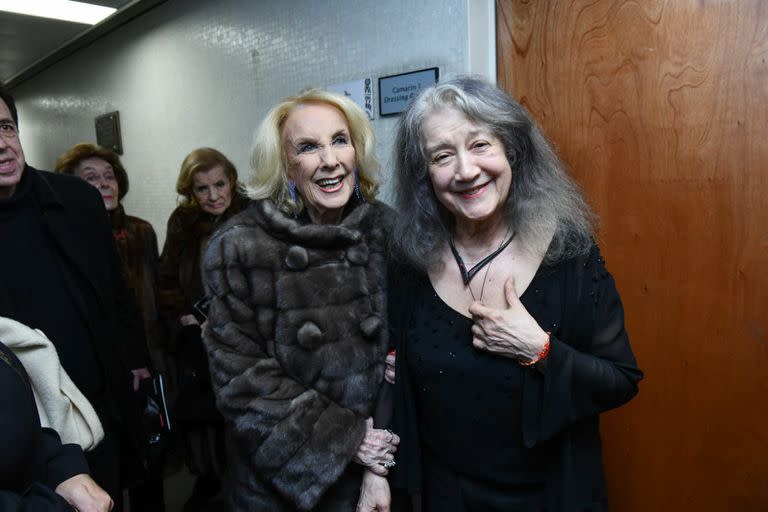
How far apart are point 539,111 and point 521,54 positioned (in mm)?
234

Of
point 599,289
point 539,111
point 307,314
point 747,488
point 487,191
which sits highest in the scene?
point 539,111

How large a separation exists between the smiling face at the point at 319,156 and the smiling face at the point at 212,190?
4.25 ft

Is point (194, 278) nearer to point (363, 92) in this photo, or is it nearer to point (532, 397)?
point (363, 92)

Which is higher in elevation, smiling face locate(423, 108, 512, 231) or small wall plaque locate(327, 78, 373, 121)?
small wall plaque locate(327, 78, 373, 121)

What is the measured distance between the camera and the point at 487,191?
1.22m

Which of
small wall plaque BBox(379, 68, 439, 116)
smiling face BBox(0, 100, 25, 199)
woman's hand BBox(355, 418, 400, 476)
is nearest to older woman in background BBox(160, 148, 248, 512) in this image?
small wall plaque BBox(379, 68, 439, 116)

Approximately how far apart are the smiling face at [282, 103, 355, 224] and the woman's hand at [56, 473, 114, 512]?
2.87 feet

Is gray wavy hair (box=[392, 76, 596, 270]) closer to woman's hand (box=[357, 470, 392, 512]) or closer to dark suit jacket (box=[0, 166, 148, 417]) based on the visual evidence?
woman's hand (box=[357, 470, 392, 512])

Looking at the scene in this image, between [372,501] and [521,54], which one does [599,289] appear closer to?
[372,501]

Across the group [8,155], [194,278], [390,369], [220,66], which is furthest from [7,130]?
[220,66]

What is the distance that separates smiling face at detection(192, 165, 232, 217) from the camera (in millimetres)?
2697

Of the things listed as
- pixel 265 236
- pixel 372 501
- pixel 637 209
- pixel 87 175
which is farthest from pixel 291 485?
pixel 87 175

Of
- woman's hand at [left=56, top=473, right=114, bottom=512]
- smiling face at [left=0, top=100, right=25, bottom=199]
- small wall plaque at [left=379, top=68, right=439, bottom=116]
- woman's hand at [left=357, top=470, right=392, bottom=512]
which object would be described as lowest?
woman's hand at [left=357, top=470, right=392, bottom=512]

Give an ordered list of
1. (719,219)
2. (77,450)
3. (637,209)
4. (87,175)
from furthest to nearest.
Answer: (87,175) → (637,209) → (719,219) → (77,450)
